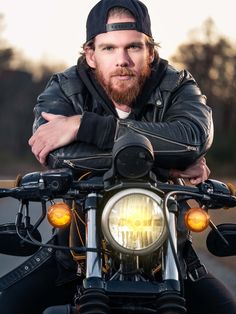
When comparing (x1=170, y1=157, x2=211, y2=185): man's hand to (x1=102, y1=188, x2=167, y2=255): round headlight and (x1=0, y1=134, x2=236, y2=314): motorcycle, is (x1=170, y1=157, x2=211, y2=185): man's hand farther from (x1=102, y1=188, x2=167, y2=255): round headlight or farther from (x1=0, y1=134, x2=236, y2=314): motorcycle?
(x1=102, y1=188, x2=167, y2=255): round headlight

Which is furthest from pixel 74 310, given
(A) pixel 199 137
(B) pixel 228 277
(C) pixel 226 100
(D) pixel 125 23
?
(C) pixel 226 100

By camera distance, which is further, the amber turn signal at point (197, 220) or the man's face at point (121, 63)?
the man's face at point (121, 63)

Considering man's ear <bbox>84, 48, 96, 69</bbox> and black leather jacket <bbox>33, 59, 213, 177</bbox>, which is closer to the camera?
black leather jacket <bbox>33, 59, 213, 177</bbox>

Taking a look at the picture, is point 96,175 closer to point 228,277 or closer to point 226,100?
point 228,277

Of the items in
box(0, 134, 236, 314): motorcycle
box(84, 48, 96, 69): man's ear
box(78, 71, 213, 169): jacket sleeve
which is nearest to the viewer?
box(0, 134, 236, 314): motorcycle

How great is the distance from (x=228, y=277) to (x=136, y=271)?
488cm

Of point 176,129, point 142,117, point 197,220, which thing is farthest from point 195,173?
point 197,220

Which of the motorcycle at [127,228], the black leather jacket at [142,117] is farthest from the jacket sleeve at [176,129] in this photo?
the motorcycle at [127,228]

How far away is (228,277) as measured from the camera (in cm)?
760

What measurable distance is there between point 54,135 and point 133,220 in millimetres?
747

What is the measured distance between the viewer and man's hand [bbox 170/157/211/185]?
11.5ft

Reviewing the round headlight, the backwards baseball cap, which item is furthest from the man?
the round headlight

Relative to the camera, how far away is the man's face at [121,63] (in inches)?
142

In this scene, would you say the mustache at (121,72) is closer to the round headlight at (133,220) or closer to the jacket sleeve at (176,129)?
the jacket sleeve at (176,129)
